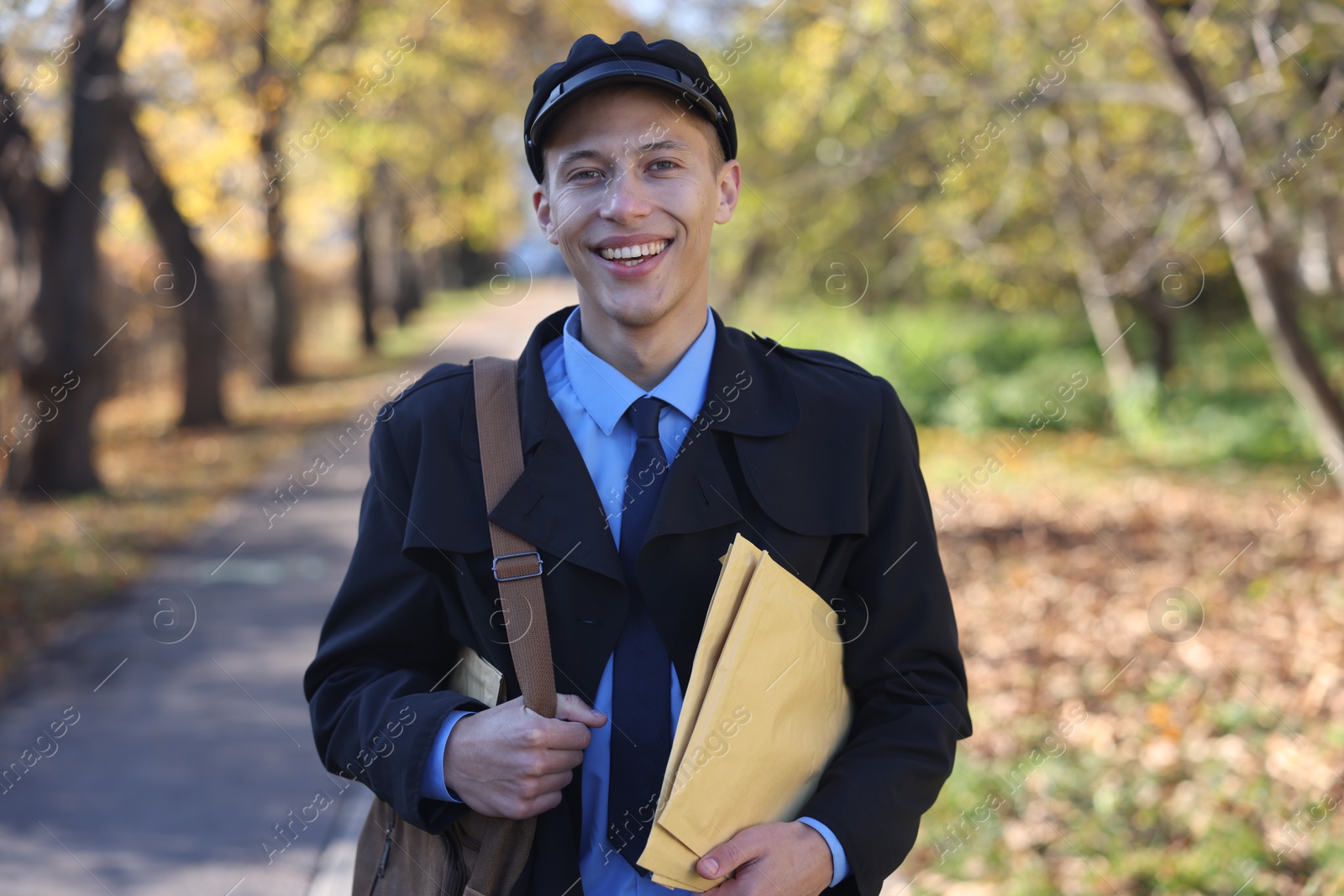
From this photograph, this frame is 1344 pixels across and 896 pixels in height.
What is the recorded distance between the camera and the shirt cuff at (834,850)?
1738 mm

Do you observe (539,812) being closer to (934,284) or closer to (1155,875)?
(1155,875)

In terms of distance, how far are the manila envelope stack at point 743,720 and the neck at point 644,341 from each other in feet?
1.47

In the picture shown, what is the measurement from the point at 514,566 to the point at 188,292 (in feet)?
49.5

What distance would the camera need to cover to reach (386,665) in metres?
1.94

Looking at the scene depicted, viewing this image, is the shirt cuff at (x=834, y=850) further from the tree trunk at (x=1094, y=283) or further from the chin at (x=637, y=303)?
the tree trunk at (x=1094, y=283)

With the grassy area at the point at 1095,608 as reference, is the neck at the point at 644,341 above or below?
above

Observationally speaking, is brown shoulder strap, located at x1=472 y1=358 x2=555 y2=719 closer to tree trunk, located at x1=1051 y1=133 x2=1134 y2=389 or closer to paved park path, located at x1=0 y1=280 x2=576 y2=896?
paved park path, located at x1=0 y1=280 x2=576 y2=896

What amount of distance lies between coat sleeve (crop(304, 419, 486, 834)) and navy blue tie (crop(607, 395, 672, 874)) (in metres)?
0.25

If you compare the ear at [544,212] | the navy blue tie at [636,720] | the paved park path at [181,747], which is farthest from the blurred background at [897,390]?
the navy blue tie at [636,720]

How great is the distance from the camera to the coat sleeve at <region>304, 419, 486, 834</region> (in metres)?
1.80

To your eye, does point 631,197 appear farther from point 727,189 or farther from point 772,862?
point 772,862

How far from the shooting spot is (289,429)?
51.2ft

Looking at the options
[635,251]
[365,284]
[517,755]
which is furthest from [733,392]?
[365,284]

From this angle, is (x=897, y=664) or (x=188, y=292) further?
(x=188, y=292)
